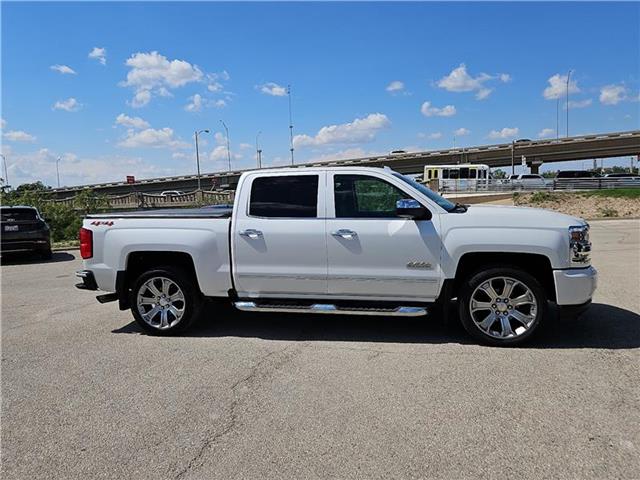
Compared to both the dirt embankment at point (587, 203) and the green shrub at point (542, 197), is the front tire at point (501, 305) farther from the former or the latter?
the green shrub at point (542, 197)

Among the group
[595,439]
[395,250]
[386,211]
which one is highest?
[386,211]

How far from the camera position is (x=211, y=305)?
722 cm

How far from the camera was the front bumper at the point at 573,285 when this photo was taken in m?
4.89

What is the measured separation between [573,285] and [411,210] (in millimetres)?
1737

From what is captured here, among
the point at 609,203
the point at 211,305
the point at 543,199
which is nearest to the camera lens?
the point at 211,305

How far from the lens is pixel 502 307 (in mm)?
5070

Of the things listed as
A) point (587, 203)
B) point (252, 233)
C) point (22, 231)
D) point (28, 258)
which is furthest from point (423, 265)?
point (587, 203)

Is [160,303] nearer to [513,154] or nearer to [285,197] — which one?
[285,197]

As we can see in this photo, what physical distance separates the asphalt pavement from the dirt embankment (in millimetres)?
24792

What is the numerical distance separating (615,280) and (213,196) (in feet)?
74.9

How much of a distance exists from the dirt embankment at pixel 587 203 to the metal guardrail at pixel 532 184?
5997 mm

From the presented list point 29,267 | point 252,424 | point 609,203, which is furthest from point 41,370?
point 609,203

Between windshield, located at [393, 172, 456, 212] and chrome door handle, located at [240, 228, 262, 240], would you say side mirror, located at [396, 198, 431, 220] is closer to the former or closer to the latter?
windshield, located at [393, 172, 456, 212]

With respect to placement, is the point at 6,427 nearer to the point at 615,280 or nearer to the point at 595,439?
the point at 595,439
